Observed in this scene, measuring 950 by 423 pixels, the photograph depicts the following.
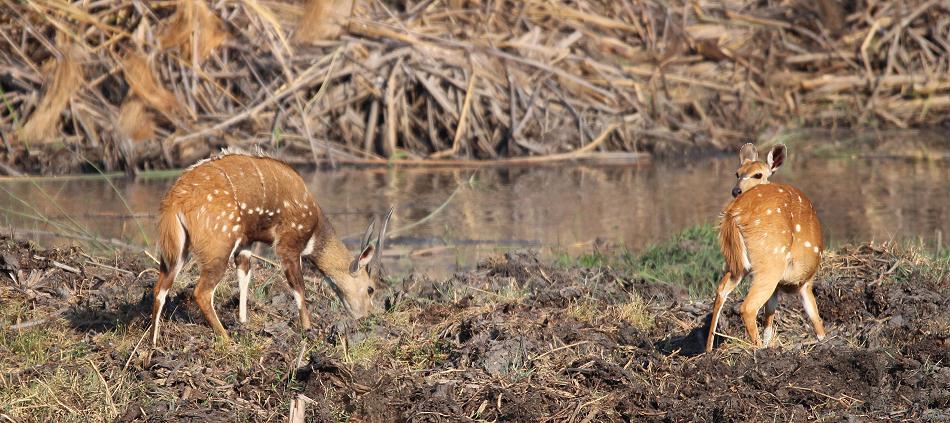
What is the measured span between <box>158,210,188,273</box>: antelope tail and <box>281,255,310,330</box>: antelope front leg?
2.50 feet

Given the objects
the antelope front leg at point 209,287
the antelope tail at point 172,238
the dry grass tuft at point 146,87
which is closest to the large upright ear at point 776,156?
the antelope front leg at point 209,287

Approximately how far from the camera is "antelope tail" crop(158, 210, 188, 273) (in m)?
6.61

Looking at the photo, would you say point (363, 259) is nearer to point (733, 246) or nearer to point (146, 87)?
point (733, 246)

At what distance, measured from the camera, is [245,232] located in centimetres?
695

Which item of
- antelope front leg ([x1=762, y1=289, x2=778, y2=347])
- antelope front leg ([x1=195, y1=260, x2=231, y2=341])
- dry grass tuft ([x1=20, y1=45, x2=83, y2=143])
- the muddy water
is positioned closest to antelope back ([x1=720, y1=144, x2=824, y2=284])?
antelope front leg ([x1=762, y1=289, x2=778, y2=347])

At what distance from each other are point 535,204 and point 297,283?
16.4 ft

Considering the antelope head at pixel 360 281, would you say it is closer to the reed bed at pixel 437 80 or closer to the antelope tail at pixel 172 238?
the antelope tail at pixel 172 238

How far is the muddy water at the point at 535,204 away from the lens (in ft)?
32.7

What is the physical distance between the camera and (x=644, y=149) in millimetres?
14859

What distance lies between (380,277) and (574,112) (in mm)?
6285

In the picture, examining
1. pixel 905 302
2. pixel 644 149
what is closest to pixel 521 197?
pixel 644 149

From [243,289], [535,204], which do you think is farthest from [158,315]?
[535,204]

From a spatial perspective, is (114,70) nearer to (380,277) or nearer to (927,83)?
(380,277)

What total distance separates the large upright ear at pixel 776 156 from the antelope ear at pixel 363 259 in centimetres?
253
